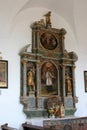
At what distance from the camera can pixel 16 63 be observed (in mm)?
7922

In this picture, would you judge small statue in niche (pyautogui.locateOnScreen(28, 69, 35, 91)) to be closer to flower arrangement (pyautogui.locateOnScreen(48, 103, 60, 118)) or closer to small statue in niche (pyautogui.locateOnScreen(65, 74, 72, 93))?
flower arrangement (pyautogui.locateOnScreen(48, 103, 60, 118))

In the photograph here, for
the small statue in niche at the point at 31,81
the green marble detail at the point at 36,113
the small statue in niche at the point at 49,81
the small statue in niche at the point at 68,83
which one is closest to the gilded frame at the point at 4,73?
the small statue in niche at the point at 31,81

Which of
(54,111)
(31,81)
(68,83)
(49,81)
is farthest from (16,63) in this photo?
(68,83)

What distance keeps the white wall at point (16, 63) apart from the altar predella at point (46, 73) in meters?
0.18

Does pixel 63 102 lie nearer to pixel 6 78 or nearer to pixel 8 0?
pixel 6 78

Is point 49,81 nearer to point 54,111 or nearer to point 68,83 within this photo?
point 68,83

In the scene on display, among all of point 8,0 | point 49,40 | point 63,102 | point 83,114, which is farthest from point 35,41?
point 83,114

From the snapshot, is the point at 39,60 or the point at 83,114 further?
the point at 83,114

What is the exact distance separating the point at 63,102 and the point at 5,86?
2.13 metres

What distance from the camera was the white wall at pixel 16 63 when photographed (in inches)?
298

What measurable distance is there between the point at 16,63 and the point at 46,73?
1.14 metres

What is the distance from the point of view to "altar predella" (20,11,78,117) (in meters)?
7.96

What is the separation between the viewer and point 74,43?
9445mm

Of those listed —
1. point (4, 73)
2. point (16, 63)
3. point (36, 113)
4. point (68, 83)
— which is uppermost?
point (16, 63)
